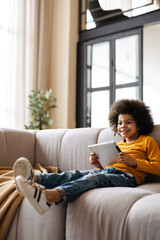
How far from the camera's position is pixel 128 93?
14.2 feet

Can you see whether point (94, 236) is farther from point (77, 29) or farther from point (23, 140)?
point (77, 29)

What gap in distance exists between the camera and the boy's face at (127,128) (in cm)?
193

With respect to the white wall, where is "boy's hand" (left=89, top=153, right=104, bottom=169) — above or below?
below

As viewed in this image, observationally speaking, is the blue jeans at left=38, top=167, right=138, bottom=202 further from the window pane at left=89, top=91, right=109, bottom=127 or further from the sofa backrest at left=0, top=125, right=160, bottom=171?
the window pane at left=89, top=91, right=109, bottom=127

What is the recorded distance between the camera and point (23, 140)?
2609 mm

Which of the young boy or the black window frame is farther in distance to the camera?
the black window frame

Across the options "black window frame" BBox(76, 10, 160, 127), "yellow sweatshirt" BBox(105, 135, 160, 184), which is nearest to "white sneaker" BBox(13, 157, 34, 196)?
"yellow sweatshirt" BBox(105, 135, 160, 184)

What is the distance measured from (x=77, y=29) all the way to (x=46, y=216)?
4.04 meters

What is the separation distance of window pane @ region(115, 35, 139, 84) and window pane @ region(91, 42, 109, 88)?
20 centimetres

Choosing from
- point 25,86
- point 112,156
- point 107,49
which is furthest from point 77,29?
point 112,156

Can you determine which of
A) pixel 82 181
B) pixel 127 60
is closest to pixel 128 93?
pixel 127 60

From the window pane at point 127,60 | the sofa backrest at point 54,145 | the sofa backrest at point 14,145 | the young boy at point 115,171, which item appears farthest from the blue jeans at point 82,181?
the window pane at point 127,60

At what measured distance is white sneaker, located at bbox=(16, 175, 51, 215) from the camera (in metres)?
1.21

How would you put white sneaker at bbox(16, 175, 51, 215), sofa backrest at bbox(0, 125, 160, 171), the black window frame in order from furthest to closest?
1. the black window frame
2. sofa backrest at bbox(0, 125, 160, 171)
3. white sneaker at bbox(16, 175, 51, 215)
